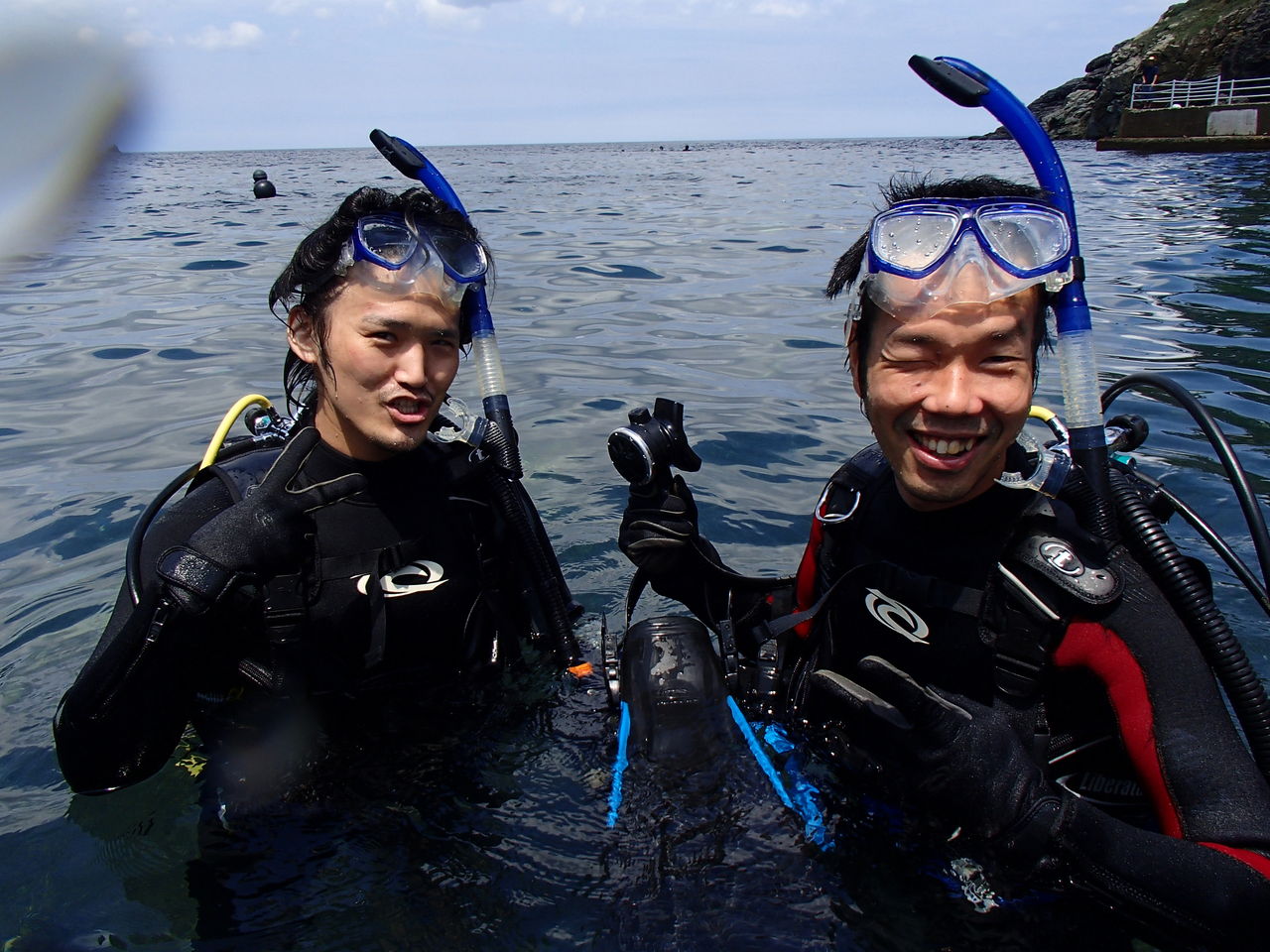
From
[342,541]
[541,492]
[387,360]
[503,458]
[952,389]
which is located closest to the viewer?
→ [952,389]

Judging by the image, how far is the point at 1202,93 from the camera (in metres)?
36.9

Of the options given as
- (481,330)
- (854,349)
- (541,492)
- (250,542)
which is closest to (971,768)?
(854,349)

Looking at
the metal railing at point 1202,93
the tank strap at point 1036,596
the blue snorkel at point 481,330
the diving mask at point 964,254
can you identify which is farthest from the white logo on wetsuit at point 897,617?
the metal railing at point 1202,93

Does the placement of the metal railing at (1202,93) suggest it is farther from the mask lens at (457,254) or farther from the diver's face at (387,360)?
the diver's face at (387,360)

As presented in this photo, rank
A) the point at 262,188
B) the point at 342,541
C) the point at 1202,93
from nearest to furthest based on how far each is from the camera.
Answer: the point at 342,541 < the point at 262,188 < the point at 1202,93

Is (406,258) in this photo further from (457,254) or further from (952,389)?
(952,389)

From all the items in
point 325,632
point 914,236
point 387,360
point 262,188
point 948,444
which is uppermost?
point 262,188

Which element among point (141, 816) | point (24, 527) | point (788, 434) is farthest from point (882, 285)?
point (24, 527)

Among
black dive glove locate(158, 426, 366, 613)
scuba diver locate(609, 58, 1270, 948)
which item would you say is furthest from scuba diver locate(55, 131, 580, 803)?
scuba diver locate(609, 58, 1270, 948)

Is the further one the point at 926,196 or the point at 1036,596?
the point at 926,196

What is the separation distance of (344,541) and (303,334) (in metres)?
0.63

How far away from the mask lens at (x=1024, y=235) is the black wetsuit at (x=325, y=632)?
5.38 ft

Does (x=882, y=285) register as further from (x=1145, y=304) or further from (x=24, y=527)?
(x=1145, y=304)

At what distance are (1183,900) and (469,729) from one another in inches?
79.9
